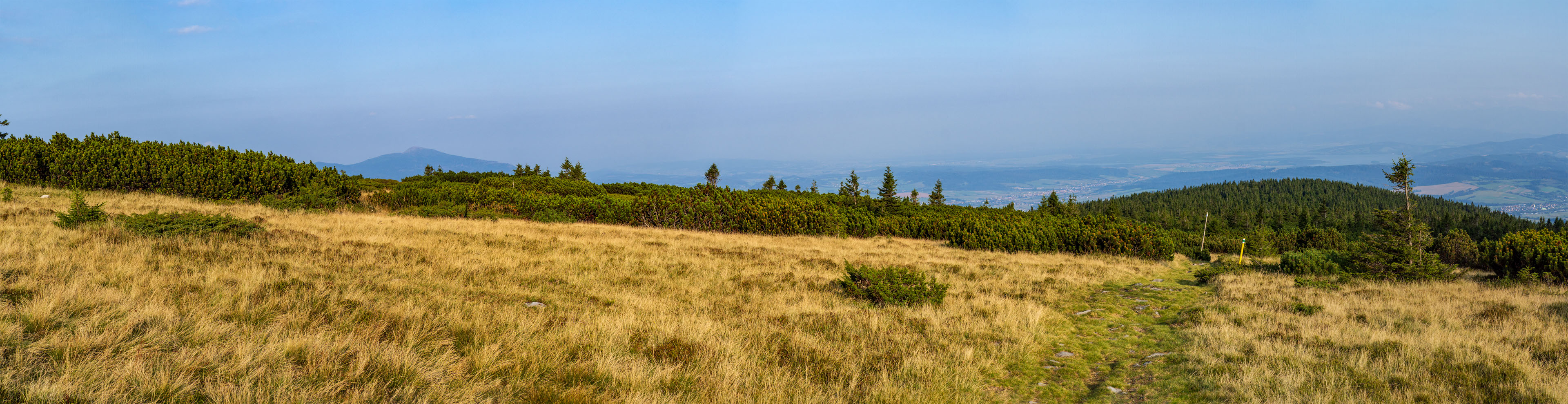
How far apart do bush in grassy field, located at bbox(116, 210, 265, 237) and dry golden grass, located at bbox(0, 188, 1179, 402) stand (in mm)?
454

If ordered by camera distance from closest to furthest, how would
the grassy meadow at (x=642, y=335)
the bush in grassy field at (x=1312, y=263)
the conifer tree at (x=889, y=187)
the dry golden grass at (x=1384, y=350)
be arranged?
the grassy meadow at (x=642, y=335) < the dry golden grass at (x=1384, y=350) < the bush in grassy field at (x=1312, y=263) < the conifer tree at (x=889, y=187)

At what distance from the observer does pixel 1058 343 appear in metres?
8.15

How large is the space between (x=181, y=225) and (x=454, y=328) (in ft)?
25.3

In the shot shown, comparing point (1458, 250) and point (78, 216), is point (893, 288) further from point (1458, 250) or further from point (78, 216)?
point (1458, 250)

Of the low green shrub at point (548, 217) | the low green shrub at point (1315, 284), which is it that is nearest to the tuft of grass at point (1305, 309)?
the low green shrub at point (1315, 284)

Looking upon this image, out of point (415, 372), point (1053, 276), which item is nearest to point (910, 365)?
point (415, 372)

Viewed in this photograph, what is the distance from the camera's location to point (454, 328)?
237 inches

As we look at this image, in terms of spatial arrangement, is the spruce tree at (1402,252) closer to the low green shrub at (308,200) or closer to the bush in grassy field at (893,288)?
the bush in grassy field at (893,288)

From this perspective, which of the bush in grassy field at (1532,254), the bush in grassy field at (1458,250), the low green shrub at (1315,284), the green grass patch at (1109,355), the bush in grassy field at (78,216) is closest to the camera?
the green grass patch at (1109,355)

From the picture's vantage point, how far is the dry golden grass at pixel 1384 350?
526 centimetres

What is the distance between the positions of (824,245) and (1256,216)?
111183 mm

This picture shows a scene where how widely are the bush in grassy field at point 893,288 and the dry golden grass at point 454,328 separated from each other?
0.35m

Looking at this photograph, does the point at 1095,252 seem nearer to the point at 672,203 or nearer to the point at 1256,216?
the point at 672,203

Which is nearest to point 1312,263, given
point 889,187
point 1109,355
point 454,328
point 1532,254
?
point 1532,254
